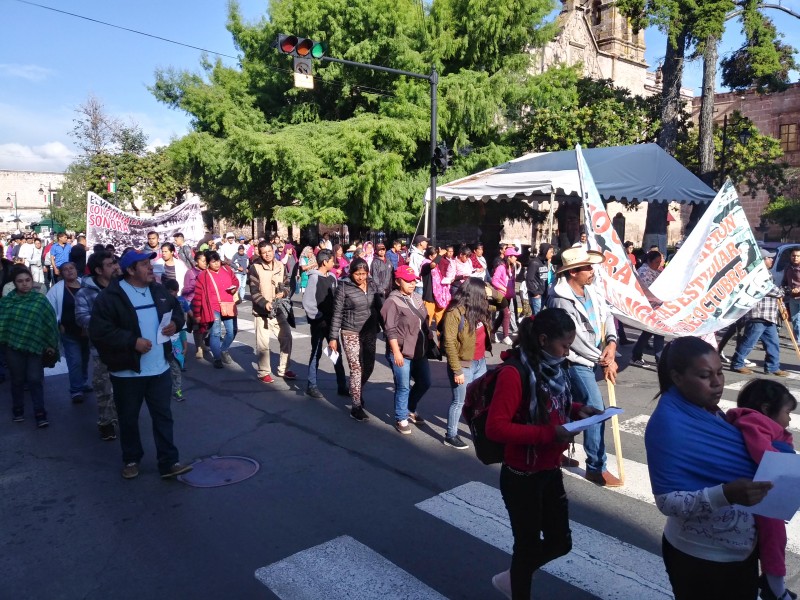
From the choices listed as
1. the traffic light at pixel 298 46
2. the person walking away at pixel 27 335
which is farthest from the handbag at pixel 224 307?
the traffic light at pixel 298 46

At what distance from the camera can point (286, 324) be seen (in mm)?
8727

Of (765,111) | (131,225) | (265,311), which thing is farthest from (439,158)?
(765,111)

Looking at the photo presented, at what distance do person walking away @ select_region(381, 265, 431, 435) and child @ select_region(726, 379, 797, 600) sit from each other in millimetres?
→ 3701

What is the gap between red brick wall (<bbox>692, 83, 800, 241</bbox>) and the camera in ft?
118

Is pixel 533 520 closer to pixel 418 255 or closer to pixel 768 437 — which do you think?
pixel 768 437

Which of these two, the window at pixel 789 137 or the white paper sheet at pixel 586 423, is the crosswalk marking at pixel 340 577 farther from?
the window at pixel 789 137

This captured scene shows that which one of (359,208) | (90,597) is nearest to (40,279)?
(359,208)

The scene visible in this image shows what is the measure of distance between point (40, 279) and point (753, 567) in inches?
911

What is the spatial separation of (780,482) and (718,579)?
1.64 feet

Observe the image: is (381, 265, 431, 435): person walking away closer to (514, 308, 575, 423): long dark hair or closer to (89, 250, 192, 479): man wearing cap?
(89, 250, 192, 479): man wearing cap

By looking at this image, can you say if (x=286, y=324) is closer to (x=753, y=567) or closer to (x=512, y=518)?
(x=512, y=518)

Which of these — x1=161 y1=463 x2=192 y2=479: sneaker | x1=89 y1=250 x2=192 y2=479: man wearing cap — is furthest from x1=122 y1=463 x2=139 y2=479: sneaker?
x1=161 y1=463 x2=192 y2=479: sneaker

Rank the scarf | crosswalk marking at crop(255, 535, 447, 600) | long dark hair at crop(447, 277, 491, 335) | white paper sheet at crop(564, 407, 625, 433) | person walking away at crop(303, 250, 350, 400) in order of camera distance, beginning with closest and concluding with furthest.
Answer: the scarf → white paper sheet at crop(564, 407, 625, 433) → crosswalk marking at crop(255, 535, 447, 600) → long dark hair at crop(447, 277, 491, 335) → person walking away at crop(303, 250, 350, 400)

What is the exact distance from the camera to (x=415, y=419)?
6.86m
